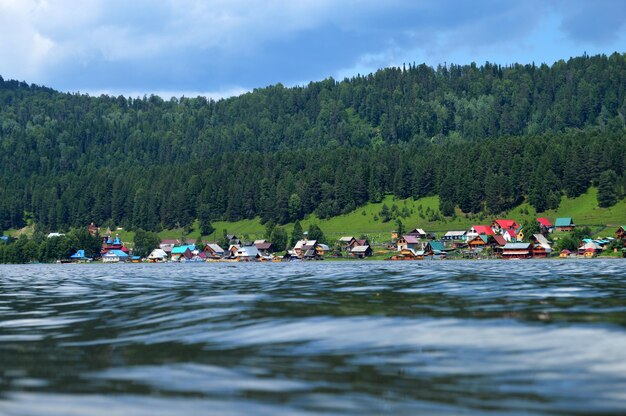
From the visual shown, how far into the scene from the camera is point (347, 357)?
59.4 feet

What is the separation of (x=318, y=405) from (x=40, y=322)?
18811 millimetres

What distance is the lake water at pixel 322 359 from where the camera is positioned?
13.5 metres

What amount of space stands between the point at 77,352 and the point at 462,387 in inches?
→ 429

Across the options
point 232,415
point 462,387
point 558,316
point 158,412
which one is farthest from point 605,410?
point 558,316

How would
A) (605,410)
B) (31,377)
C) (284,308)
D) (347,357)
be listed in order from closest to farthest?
Answer: (605,410) → (31,377) → (347,357) → (284,308)

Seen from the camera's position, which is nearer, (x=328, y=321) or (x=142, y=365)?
(x=142, y=365)

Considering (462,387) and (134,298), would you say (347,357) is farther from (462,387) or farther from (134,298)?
(134,298)

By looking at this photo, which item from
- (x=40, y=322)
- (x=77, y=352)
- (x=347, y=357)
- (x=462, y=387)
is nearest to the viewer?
(x=462, y=387)

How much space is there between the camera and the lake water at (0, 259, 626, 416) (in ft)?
44.4

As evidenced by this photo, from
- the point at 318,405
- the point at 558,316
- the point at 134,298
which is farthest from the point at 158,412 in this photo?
the point at 134,298

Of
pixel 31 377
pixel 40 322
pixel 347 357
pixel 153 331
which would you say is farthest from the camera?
pixel 40 322

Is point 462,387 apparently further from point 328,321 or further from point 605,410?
point 328,321

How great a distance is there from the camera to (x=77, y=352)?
67.3 ft

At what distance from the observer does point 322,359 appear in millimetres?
17922
